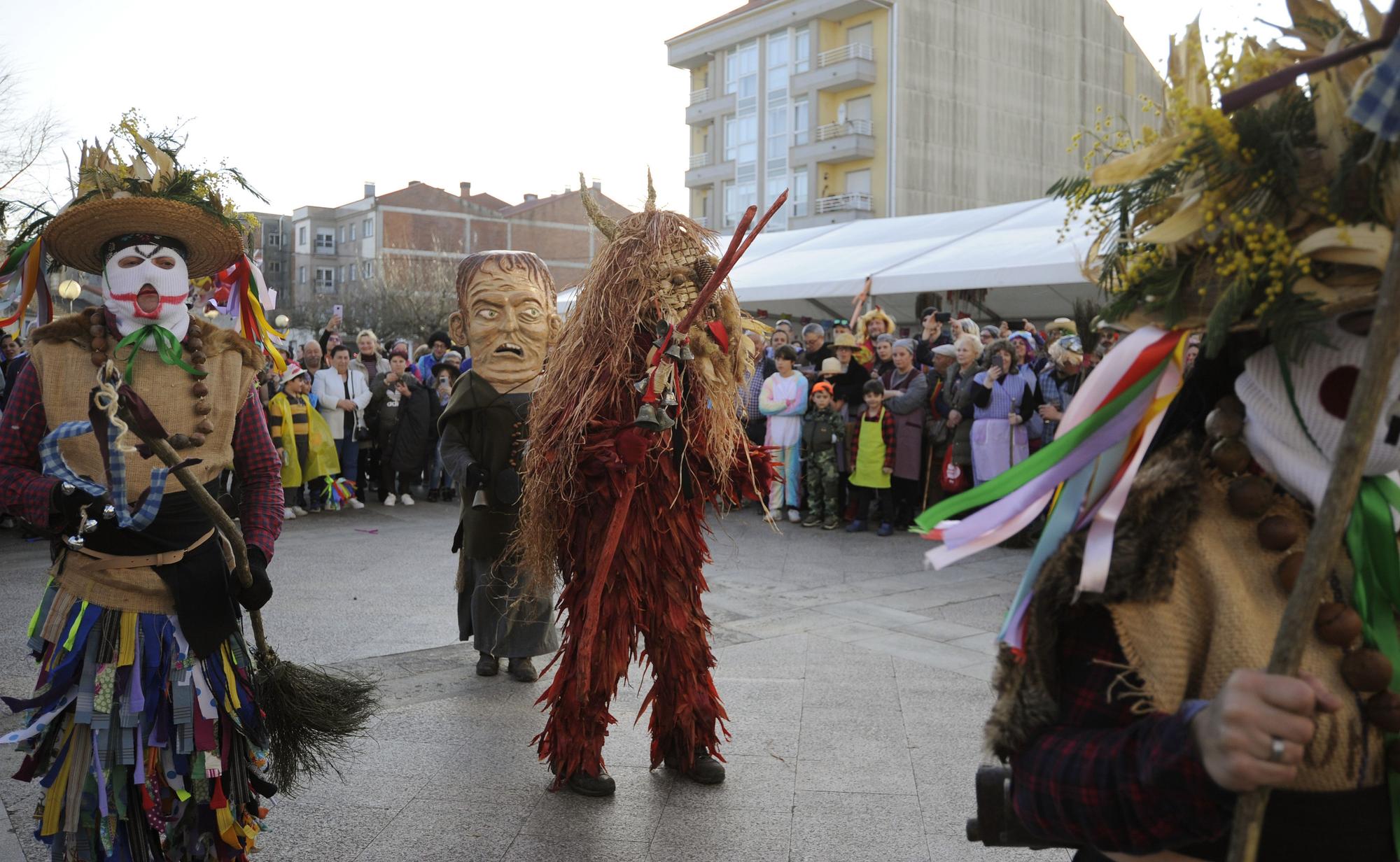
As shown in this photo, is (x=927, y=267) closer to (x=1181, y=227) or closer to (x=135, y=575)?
(x=135, y=575)

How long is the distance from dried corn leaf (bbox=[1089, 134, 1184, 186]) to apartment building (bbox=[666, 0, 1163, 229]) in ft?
116

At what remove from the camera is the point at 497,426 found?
5121 millimetres

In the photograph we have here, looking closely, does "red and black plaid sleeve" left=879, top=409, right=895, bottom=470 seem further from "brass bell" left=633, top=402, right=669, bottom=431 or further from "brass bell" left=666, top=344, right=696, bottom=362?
"brass bell" left=633, top=402, right=669, bottom=431

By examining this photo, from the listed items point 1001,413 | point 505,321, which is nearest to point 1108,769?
point 505,321

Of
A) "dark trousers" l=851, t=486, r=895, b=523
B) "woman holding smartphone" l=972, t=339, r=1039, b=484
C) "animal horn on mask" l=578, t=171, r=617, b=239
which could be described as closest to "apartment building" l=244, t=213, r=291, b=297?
"dark trousers" l=851, t=486, r=895, b=523

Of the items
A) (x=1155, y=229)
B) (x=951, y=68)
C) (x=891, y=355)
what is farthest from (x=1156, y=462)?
(x=951, y=68)

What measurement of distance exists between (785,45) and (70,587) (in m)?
39.1

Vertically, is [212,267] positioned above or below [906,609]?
above

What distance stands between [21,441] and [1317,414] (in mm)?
3032

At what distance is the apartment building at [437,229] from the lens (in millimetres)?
54812

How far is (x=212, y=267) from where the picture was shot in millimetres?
3387

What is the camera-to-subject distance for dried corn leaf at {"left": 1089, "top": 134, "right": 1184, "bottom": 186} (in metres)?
1.45

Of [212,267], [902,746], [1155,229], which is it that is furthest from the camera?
[902,746]

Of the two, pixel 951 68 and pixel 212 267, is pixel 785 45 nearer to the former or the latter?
pixel 951 68
